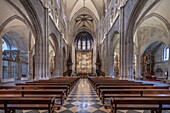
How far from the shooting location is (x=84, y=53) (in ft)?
131

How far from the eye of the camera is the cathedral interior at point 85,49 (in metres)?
10.1

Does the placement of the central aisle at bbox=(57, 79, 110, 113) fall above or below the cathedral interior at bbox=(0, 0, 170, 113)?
below

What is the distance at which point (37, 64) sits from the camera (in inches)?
446

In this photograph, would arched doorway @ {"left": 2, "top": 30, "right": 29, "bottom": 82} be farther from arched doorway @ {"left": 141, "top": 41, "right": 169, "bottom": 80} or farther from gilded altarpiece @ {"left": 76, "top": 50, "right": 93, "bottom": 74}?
gilded altarpiece @ {"left": 76, "top": 50, "right": 93, "bottom": 74}

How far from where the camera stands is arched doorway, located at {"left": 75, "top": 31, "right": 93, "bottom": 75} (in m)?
38.6

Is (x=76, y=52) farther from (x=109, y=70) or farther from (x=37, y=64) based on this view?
(x=37, y=64)

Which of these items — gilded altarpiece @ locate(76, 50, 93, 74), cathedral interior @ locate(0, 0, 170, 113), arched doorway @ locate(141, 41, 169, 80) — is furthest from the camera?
gilded altarpiece @ locate(76, 50, 93, 74)

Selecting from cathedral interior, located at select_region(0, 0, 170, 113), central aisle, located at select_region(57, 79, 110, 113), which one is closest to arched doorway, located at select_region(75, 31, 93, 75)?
cathedral interior, located at select_region(0, 0, 170, 113)

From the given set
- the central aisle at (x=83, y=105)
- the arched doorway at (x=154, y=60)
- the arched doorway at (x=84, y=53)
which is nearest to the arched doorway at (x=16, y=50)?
the central aisle at (x=83, y=105)

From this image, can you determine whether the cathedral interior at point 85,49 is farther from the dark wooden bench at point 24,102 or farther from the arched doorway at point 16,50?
the dark wooden bench at point 24,102

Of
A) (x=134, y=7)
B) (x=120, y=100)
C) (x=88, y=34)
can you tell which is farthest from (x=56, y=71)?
(x=88, y=34)

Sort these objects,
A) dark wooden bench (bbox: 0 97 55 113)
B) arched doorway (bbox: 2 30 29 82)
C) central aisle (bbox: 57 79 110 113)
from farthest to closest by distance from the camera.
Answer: arched doorway (bbox: 2 30 29 82) < central aisle (bbox: 57 79 110 113) < dark wooden bench (bbox: 0 97 55 113)

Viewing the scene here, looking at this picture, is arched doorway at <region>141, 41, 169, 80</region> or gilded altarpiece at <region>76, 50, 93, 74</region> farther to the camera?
gilded altarpiece at <region>76, 50, 93, 74</region>

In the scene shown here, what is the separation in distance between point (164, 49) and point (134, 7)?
596 inches
